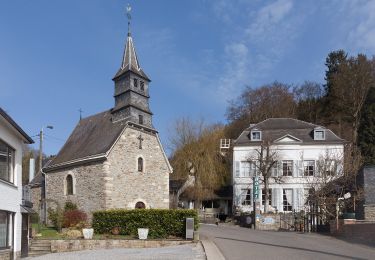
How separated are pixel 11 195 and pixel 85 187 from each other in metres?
16.0

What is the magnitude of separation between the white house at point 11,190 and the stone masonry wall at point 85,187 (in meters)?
12.5

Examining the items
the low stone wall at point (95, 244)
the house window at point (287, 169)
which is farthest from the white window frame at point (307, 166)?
the low stone wall at point (95, 244)

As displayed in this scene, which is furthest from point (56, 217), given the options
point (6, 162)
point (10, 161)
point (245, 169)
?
point (245, 169)

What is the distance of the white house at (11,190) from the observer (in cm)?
1780

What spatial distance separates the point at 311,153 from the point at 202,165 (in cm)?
1087

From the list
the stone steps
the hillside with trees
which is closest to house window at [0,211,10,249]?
the stone steps

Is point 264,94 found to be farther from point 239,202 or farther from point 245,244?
point 245,244

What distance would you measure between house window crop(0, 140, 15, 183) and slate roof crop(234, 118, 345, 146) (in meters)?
31.8

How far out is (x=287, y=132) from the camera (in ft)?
162

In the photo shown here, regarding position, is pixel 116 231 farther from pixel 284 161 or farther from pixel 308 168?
pixel 308 168

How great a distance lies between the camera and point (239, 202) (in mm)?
48375

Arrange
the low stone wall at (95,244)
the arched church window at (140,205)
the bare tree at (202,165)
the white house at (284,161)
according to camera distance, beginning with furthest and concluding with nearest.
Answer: the bare tree at (202,165), the white house at (284,161), the arched church window at (140,205), the low stone wall at (95,244)

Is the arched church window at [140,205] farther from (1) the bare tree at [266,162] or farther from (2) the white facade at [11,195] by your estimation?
(2) the white facade at [11,195]

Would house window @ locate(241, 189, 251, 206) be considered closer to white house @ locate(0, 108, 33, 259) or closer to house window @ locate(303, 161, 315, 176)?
house window @ locate(303, 161, 315, 176)
